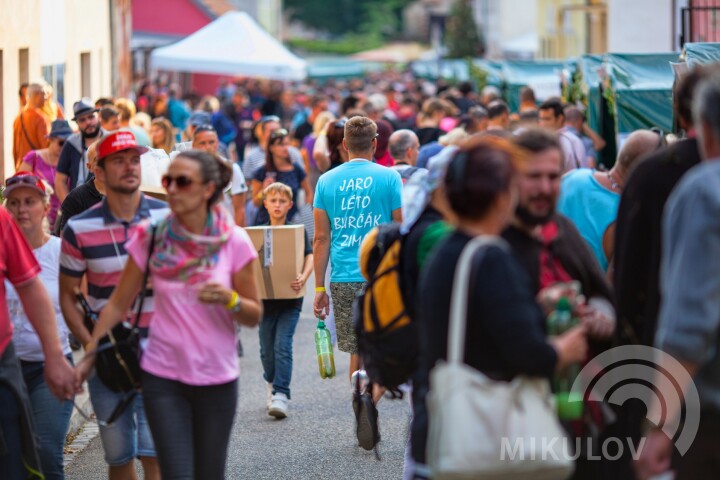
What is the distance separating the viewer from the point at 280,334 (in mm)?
9156

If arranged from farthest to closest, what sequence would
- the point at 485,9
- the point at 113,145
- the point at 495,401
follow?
the point at 485,9 < the point at 113,145 < the point at 495,401

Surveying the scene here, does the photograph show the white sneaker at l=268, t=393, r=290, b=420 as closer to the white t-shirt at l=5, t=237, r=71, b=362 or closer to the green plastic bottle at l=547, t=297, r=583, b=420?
the white t-shirt at l=5, t=237, r=71, b=362

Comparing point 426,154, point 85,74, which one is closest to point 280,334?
point 426,154

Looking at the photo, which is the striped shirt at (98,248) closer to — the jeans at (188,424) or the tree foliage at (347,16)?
the jeans at (188,424)

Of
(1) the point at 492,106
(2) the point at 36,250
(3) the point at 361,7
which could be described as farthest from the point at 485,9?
(2) the point at 36,250

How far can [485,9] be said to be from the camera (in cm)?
8331

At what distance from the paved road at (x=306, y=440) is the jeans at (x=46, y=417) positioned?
185 centimetres

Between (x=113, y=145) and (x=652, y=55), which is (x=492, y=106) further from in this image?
(x=113, y=145)

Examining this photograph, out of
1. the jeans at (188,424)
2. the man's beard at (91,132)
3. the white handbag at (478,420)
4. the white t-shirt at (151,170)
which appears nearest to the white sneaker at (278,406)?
the white t-shirt at (151,170)

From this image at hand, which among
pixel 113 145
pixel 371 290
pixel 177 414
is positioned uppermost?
pixel 113 145

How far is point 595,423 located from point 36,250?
269 cm

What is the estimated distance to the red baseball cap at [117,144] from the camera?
5750 millimetres

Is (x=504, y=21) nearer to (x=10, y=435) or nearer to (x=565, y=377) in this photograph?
(x=10, y=435)

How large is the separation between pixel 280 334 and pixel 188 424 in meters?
3.94
